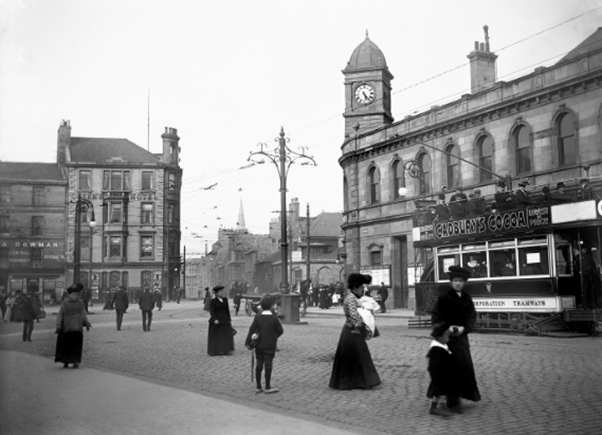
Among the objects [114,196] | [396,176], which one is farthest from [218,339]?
[114,196]

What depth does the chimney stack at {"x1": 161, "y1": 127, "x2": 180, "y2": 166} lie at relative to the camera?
6675 centimetres

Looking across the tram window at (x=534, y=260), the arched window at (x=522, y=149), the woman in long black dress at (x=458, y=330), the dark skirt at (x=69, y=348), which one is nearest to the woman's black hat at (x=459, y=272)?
the woman in long black dress at (x=458, y=330)

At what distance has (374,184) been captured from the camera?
4278 cm

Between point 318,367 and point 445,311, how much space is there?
521 centimetres

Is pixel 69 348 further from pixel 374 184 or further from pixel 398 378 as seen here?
pixel 374 184

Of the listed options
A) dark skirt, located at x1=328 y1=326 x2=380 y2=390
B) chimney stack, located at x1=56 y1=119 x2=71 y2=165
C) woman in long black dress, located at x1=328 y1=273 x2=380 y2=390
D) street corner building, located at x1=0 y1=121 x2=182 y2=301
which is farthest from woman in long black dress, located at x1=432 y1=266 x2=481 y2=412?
chimney stack, located at x1=56 y1=119 x2=71 y2=165

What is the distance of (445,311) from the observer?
27.0ft

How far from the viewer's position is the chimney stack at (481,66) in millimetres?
38562

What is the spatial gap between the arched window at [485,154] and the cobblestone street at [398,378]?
1640 cm

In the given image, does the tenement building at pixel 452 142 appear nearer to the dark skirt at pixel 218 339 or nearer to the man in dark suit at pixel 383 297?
the man in dark suit at pixel 383 297

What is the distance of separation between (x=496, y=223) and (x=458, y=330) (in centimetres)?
1183

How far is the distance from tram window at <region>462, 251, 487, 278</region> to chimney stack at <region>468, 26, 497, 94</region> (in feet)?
65.8

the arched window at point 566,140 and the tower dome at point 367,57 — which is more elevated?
the tower dome at point 367,57

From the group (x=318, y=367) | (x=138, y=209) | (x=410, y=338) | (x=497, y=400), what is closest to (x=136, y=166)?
(x=138, y=209)
